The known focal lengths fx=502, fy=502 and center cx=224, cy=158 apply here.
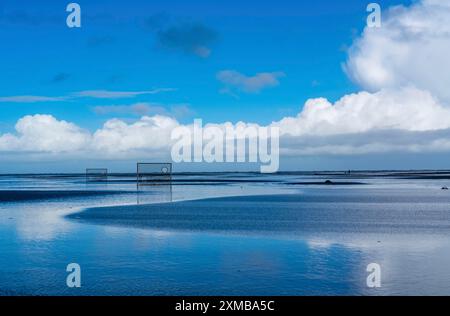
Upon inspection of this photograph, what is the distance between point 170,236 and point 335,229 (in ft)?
24.6

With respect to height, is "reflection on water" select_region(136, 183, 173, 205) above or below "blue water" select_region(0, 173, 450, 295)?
above

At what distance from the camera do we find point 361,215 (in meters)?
28.8

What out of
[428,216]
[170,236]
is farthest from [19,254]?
[428,216]

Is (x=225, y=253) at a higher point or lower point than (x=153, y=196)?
lower

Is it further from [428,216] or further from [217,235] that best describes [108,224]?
[428,216]

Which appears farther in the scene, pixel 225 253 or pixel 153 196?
pixel 153 196

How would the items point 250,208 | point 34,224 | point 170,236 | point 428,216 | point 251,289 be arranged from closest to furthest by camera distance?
point 251,289
point 170,236
point 34,224
point 428,216
point 250,208

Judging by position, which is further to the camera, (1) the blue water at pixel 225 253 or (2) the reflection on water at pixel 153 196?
(2) the reflection on water at pixel 153 196

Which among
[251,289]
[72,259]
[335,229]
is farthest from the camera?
[335,229]

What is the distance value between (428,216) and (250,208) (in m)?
11.1

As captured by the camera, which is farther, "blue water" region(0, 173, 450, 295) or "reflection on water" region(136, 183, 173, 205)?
"reflection on water" region(136, 183, 173, 205)

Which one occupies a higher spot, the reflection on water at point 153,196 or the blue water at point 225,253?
the reflection on water at point 153,196
